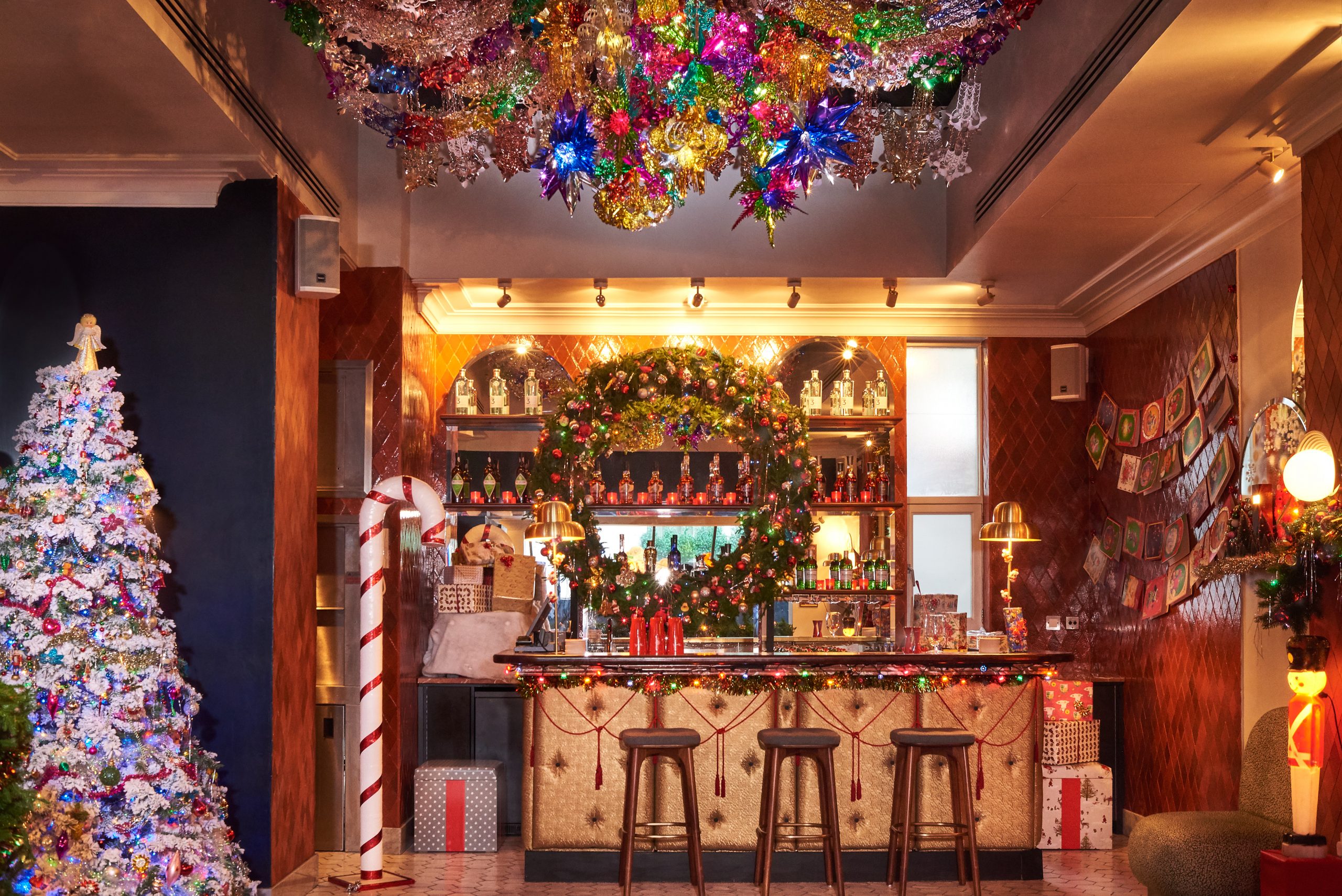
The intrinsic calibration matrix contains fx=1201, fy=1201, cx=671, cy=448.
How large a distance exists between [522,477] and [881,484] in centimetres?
250

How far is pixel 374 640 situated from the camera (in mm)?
6125

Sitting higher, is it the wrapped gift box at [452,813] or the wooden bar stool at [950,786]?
the wooden bar stool at [950,786]

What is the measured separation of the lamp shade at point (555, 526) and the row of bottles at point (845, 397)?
2.52m

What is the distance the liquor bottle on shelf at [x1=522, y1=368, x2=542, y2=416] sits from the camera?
8281mm

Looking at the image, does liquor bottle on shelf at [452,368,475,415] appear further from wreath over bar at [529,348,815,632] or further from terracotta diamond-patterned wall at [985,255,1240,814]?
terracotta diamond-patterned wall at [985,255,1240,814]

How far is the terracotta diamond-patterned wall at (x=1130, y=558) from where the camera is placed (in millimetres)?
6270

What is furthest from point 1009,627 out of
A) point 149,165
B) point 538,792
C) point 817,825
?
point 149,165

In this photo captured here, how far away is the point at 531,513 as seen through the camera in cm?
825

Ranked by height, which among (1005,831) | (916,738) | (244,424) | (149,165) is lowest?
(1005,831)

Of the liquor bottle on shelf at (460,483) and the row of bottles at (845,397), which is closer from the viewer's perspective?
the liquor bottle on shelf at (460,483)

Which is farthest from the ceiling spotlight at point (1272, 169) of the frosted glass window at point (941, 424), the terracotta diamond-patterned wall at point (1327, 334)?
the frosted glass window at point (941, 424)

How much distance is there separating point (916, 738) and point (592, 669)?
5.46 ft

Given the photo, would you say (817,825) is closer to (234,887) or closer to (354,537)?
(234,887)

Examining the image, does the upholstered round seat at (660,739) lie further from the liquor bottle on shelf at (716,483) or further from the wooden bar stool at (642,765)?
the liquor bottle on shelf at (716,483)
